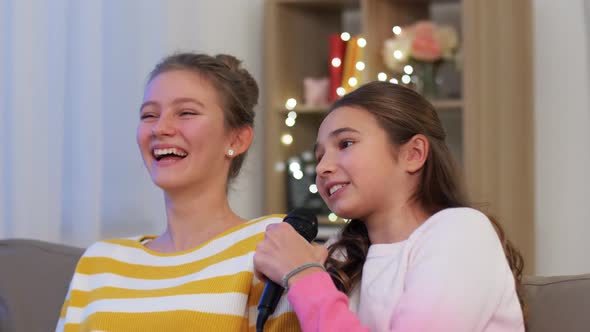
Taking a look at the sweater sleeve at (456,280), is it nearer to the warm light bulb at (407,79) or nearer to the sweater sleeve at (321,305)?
the sweater sleeve at (321,305)

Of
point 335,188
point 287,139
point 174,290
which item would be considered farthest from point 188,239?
point 287,139

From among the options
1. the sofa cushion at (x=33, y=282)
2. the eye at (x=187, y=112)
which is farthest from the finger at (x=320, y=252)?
the sofa cushion at (x=33, y=282)

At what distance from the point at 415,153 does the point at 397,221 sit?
0.36ft

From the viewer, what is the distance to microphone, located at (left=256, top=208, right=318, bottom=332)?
1362 millimetres

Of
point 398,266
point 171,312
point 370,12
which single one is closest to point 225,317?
point 171,312

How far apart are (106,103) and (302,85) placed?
3.51ft

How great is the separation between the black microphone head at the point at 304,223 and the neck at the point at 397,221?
9 cm

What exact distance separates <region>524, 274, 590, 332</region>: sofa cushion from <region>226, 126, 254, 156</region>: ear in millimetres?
613

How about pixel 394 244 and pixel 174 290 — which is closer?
pixel 394 244

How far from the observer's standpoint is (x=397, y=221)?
141 centimetres

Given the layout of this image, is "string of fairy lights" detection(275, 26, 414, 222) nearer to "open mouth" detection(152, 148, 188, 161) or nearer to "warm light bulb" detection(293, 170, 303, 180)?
"warm light bulb" detection(293, 170, 303, 180)

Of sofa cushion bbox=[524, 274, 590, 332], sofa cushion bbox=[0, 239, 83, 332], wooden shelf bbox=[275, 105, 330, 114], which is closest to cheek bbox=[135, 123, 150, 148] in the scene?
sofa cushion bbox=[0, 239, 83, 332]

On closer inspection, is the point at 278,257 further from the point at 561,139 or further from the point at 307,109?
the point at 561,139

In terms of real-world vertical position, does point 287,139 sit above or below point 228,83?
below
